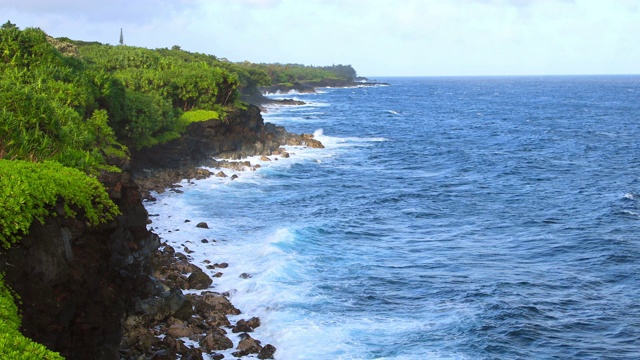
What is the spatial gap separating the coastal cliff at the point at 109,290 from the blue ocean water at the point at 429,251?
2.60 m

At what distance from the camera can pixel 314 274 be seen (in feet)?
106

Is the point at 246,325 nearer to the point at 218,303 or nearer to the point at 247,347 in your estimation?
the point at 247,347

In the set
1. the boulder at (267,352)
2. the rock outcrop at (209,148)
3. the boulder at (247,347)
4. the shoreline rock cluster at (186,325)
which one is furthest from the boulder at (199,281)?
the rock outcrop at (209,148)

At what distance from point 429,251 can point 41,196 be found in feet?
76.7

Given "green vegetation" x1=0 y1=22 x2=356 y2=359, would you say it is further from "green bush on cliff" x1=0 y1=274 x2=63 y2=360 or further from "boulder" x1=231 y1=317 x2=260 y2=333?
"boulder" x1=231 y1=317 x2=260 y2=333

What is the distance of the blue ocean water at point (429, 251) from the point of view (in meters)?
25.8

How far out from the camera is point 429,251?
36.8 meters

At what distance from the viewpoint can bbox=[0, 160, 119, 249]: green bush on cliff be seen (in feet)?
55.8

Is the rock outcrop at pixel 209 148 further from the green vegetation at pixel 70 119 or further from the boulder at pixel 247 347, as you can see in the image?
the boulder at pixel 247 347

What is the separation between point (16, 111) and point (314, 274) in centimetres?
1540

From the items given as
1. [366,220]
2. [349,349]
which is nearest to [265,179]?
[366,220]

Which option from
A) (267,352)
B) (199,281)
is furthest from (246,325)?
(199,281)

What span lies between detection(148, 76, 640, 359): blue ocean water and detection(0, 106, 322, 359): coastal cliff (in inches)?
102

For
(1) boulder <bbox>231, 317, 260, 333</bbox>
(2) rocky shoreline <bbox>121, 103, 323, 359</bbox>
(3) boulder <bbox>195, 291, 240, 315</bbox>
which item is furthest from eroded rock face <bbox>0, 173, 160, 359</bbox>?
(1) boulder <bbox>231, 317, 260, 333</bbox>
